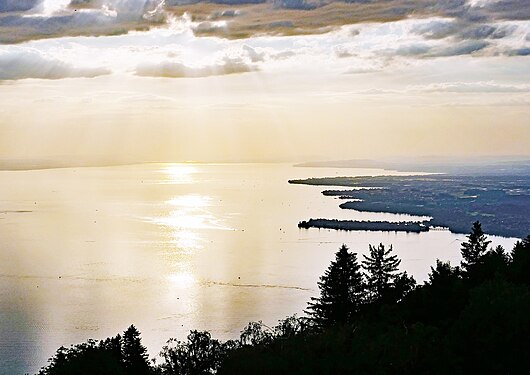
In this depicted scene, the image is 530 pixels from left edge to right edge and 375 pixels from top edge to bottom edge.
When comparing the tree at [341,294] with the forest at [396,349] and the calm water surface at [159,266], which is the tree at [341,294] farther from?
the calm water surface at [159,266]

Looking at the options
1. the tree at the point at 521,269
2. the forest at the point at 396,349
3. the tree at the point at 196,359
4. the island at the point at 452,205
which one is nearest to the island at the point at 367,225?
the island at the point at 452,205

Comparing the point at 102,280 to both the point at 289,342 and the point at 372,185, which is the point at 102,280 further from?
the point at 372,185

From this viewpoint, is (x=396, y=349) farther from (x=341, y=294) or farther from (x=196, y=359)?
(x=341, y=294)

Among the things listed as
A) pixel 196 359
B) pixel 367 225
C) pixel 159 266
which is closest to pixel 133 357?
pixel 196 359

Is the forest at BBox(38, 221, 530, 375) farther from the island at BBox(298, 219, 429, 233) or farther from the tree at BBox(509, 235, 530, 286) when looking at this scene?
the island at BBox(298, 219, 429, 233)

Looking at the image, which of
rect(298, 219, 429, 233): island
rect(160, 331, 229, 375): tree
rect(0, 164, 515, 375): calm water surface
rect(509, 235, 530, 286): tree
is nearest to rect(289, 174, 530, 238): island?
rect(298, 219, 429, 233): island

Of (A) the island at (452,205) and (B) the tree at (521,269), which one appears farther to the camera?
(A) the island at (452,205)
